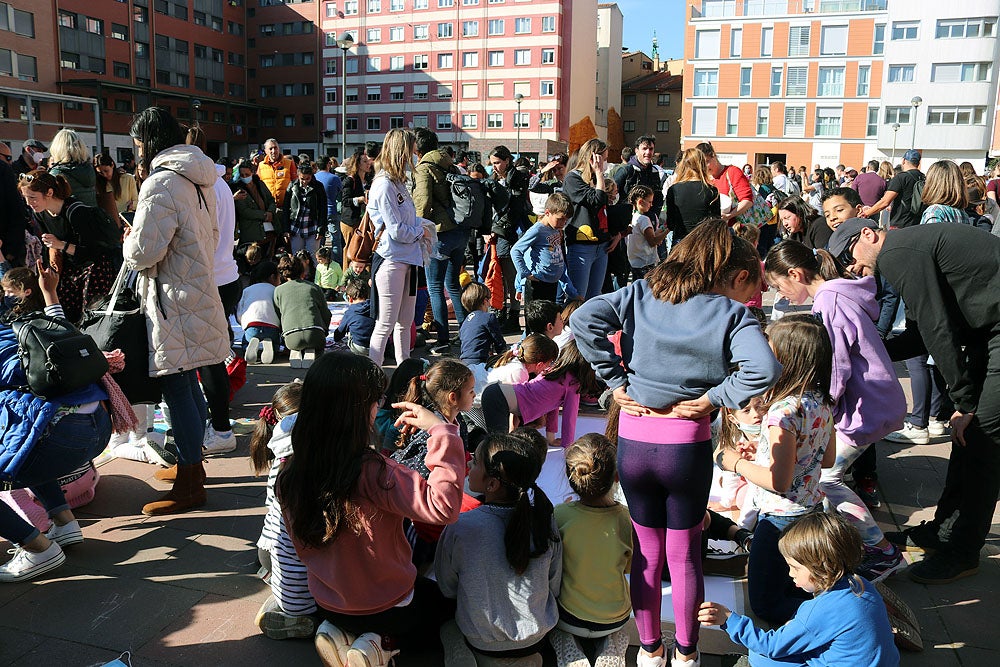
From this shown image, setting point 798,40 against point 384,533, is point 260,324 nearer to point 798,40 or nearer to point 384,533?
point 384,533

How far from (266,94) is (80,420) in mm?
65633

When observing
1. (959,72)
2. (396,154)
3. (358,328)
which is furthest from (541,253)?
(959,72)

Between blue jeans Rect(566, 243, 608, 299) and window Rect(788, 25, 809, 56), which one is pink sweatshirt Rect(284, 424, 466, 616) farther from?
window Rect(788, 25, 809, 56)

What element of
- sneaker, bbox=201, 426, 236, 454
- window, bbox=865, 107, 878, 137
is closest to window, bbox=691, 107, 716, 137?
window, bbox=865, 107, 878, 137

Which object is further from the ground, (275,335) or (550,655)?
(275,335)

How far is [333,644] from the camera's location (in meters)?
2.77

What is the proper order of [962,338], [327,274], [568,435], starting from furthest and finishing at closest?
[327,274]
[568,435]
[962,338]

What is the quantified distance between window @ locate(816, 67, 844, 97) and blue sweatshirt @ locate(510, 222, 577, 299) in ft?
161

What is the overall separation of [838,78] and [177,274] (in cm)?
5321

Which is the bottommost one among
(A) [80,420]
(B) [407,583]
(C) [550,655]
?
(C) [550,655]

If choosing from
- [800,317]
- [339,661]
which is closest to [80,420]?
[339,661]

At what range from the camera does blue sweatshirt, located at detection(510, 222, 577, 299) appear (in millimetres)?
7070

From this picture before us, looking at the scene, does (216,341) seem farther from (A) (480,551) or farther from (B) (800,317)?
(B) (800,317)

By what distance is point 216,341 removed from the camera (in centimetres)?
418
